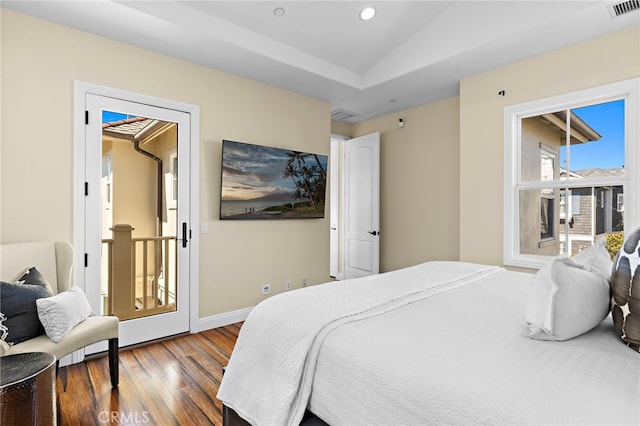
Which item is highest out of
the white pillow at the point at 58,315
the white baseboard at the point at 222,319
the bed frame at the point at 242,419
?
the white pillow at the point at 58,315

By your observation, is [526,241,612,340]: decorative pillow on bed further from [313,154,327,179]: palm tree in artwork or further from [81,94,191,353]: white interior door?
[313,154,327,179]: palm tree in artwork

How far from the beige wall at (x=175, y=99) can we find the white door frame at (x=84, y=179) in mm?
46

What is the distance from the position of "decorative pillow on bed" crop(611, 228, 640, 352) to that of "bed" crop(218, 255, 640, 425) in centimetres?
5

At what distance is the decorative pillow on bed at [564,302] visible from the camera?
3.41 ft

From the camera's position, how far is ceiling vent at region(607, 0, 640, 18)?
93.7 inches

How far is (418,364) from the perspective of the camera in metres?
0.95

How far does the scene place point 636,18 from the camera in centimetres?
253

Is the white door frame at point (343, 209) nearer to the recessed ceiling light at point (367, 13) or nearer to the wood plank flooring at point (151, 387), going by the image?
the recessed ceiling light at point (367, 13)

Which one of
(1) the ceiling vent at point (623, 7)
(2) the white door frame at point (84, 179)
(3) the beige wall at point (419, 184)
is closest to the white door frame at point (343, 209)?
(3) the beige wall at point (419, 184)

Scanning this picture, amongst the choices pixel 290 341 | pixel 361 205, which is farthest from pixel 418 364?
pixel 361 205

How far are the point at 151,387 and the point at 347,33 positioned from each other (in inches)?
136

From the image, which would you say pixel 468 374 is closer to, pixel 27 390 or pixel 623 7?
pixel 27 390

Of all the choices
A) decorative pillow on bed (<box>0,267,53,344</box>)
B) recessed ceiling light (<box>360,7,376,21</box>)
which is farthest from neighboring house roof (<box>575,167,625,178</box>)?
decorative pillow on bed (<box>0,267,53,344</box>)

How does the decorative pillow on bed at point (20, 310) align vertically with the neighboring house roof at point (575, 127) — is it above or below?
below
